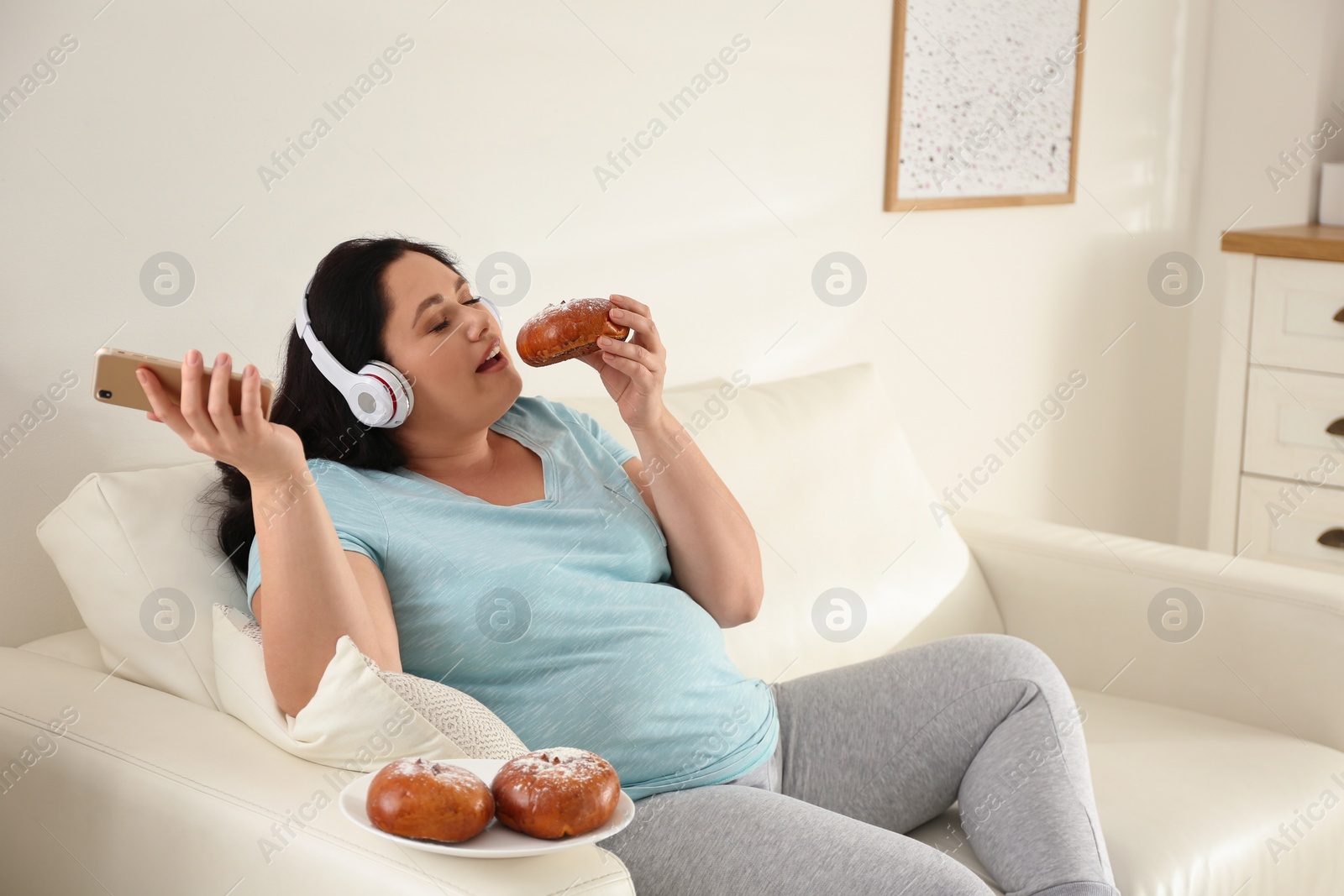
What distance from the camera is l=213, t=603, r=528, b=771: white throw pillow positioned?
94 cm

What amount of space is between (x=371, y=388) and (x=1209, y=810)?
109cm

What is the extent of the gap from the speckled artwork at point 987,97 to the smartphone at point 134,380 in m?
1.70

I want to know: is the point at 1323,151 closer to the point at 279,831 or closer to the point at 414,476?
the point at 414,476

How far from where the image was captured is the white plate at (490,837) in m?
0.82

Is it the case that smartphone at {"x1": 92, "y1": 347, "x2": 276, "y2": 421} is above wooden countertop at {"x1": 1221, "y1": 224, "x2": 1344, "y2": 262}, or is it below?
below

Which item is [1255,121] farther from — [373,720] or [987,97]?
[373,720]

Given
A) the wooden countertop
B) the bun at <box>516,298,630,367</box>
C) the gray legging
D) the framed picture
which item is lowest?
the gray legging

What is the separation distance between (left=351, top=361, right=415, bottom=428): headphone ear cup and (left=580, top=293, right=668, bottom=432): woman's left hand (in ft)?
0.66

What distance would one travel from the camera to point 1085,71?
9.01 ft

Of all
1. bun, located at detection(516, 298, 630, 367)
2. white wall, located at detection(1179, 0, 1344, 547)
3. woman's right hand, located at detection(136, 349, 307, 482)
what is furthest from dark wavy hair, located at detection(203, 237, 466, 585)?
white wall, located at detection(1179, 0, 1344, 547)

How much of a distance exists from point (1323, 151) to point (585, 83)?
2.24 m

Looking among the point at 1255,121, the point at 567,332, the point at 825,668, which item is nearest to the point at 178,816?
the point at 567,332

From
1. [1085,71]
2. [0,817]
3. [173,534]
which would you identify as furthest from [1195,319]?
[0,817]

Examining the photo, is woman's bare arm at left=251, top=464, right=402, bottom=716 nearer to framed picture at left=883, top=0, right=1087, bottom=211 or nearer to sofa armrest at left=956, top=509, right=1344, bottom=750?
sofa armrest at left=956, top=509, right=1344, bottom=750
